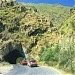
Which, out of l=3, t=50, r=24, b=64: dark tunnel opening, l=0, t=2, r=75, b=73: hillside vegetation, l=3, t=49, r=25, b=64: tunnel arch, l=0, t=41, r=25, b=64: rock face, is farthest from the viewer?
l=3, t=50, r=24, b=64: dark tunnel opening

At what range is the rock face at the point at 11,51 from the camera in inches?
4504

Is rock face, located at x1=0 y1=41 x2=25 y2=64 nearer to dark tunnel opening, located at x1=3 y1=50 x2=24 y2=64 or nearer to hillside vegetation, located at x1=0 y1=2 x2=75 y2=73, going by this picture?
dark tunnel opening, located at x1=3 y1=50 x2=24 y2=64

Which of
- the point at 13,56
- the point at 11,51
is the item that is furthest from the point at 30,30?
the point at 13,56

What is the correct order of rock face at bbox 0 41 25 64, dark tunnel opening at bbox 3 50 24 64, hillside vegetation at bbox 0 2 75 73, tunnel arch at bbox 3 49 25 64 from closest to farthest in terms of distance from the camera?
hillside vegetation at bbox 0 2 75 73 → rock face at bbox 0 41 25 64 → tunnel arch at bbox 3 49 25 64 → dark tunnel opening at bbox 3 50 24 64

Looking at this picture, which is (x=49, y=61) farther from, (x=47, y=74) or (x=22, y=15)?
(x=22, y=15)

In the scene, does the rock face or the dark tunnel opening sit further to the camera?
the dark tunnel opening

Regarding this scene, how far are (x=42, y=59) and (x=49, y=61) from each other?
8.10 meters

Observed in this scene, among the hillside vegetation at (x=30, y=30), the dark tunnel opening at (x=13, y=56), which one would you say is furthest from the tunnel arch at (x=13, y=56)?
the hillside vegetation at (x=30, y=30)

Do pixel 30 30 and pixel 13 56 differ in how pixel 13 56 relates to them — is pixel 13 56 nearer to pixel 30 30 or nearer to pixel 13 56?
pixel 13 56

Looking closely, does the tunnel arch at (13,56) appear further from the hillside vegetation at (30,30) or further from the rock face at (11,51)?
the hillside vegetation at (30,30)

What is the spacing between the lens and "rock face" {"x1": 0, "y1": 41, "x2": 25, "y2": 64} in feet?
375

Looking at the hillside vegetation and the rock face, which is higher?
the hillside vegetation

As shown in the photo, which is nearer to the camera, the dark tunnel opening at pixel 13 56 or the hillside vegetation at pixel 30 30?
the hillside vegetation at pixel 30 30

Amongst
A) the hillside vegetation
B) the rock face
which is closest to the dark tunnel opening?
the rock face
